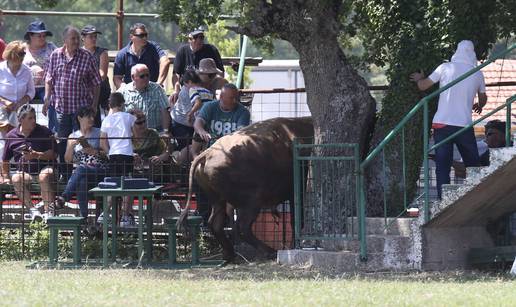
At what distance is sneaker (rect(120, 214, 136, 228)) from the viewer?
16391 millimetres

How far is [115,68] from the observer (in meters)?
18.5

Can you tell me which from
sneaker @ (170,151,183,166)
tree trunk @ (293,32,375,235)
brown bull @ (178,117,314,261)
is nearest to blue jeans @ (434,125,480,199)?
tree trunk @ (293,32,375,235)

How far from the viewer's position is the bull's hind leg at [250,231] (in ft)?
52.2

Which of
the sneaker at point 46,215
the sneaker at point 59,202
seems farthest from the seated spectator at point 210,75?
the sneaker at point 46,215

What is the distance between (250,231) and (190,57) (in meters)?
3.45

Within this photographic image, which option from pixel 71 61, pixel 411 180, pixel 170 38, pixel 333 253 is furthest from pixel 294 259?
pixel 170 38

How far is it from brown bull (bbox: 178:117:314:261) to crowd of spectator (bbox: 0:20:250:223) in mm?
612

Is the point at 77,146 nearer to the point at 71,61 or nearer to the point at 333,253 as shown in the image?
the point at 71,61

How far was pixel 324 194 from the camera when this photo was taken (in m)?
15.5

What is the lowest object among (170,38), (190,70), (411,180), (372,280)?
(372,280)

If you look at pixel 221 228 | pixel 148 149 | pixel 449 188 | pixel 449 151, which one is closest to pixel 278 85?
pixel 148 149

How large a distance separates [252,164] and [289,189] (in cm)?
59

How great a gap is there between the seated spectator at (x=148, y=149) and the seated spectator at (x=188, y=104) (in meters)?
0.40

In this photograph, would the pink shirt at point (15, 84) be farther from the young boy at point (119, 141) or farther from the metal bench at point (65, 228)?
the metal bench at point (65, 228)
